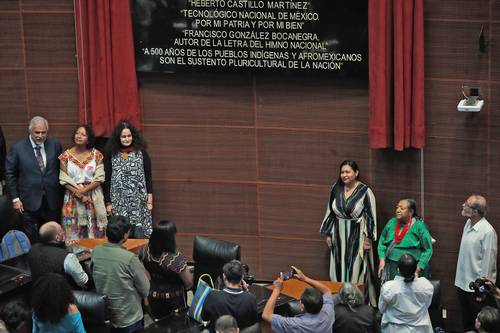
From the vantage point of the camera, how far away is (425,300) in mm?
6734

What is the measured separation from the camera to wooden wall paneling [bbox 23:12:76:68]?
938 cm

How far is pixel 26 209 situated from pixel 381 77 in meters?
3.73

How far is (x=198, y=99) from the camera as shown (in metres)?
9.32

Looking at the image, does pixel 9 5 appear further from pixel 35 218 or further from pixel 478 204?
pixel 478 204

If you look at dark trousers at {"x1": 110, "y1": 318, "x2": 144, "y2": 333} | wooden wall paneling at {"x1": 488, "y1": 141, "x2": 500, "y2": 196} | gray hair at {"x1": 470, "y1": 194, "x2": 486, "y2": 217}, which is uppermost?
wooden wall paneling at {"x1": 488, "y1": 141, "x2": 500, "y2": 196}

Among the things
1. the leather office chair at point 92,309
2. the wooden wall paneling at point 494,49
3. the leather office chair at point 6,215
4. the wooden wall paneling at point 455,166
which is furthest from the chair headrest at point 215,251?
the wooden wall paneling at point 494,49

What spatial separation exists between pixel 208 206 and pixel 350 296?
11.1 feet

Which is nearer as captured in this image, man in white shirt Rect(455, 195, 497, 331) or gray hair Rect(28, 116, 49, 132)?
man in white shirt Rect(455, 195, 497, 331)

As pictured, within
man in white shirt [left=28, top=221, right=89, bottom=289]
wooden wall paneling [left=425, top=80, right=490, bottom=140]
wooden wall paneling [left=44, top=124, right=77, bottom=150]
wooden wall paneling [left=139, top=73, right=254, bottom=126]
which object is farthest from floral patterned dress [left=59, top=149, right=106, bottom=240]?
wooden wall paneling [left=425, top=80, right=490, bottom=140]

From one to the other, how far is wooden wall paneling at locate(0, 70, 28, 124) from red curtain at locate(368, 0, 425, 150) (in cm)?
368

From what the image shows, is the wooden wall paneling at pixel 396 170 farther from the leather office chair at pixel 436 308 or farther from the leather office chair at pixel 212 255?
the leather office chair at pixel 212 255

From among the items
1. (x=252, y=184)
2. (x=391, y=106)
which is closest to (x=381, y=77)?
(x=391, y=106)

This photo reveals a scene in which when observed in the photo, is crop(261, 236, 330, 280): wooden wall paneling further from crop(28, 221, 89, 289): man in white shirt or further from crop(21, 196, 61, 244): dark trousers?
crop(28, 221, 89, 289): man in white shirt

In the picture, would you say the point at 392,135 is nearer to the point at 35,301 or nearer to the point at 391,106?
the point at 391,106
